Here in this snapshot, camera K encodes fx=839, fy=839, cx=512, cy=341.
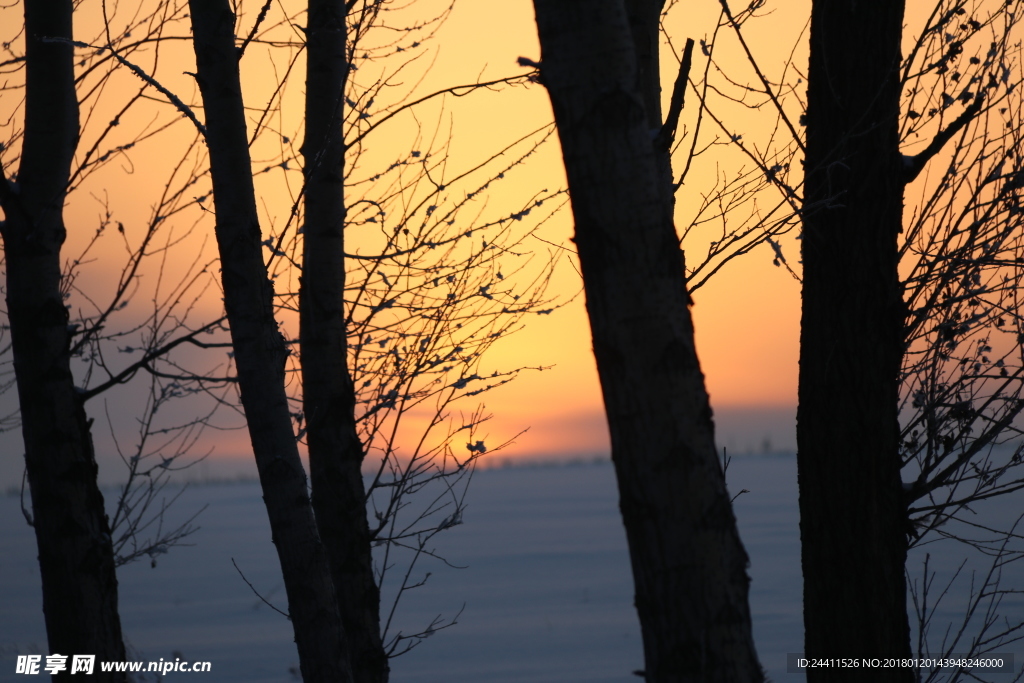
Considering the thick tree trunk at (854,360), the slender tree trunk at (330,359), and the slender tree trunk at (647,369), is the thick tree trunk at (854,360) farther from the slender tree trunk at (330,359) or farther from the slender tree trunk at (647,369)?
the slender tree trunk at (330,359)

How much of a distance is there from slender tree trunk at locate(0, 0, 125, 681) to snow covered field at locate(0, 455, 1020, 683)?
6190 millimetres

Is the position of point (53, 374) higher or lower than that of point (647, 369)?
higher

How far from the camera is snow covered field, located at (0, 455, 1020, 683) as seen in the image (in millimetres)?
13438

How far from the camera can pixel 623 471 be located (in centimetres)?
197

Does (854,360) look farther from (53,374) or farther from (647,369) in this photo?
(53,374)

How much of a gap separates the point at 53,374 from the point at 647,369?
2.69m

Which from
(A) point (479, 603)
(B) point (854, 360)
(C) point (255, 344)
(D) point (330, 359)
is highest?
(D) point (330, 359)

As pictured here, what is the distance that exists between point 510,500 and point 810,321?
36.5 meters

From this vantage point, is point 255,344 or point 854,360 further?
point 854,360

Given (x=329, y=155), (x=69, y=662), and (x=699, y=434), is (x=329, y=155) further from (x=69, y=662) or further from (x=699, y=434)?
(x=699, y=434)

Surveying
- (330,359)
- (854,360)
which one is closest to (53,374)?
(330,359)

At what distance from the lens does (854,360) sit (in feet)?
11.9

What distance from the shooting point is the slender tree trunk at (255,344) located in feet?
10.7

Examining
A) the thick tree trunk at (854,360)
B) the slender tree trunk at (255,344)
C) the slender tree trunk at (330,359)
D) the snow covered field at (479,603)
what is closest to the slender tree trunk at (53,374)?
the slender tree trunk at (255,344)
